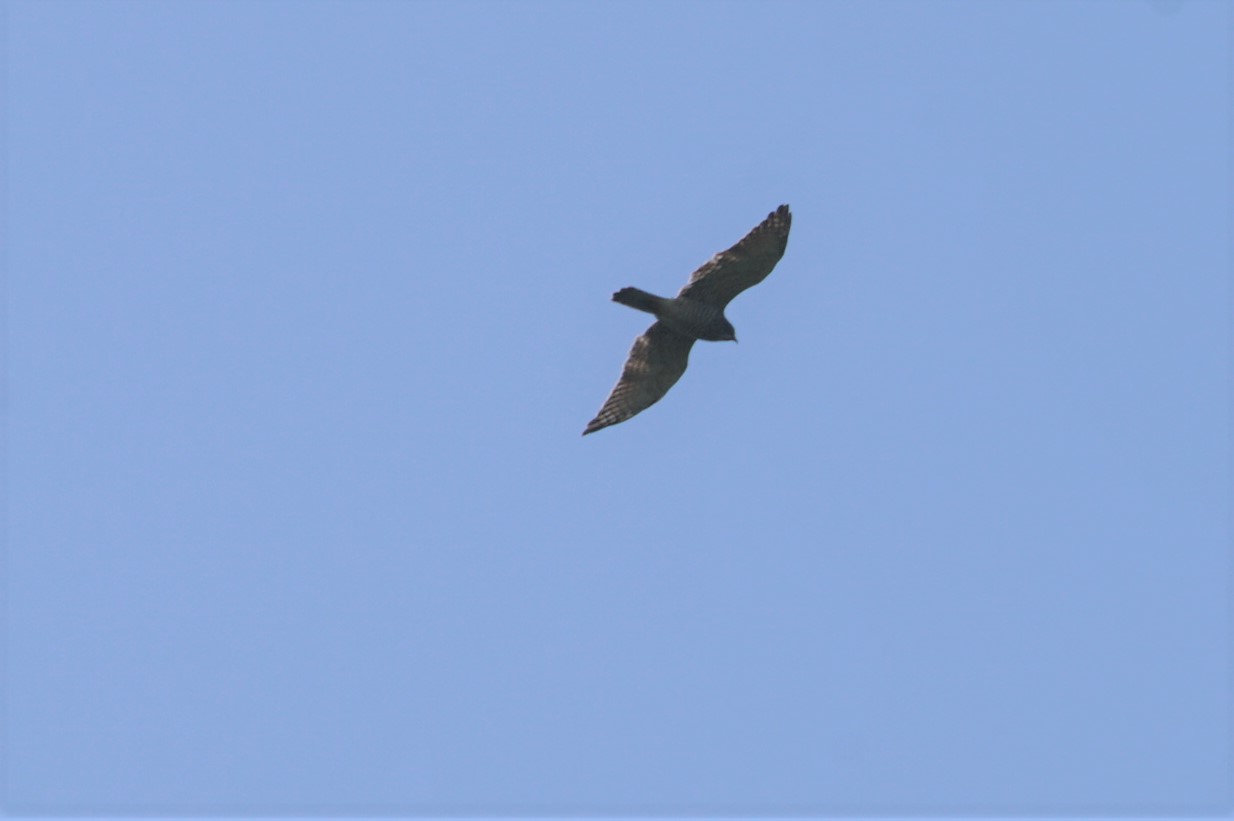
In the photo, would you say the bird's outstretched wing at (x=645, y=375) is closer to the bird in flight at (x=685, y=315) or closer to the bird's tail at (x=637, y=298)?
the bird in flight at (x=685, y=315)

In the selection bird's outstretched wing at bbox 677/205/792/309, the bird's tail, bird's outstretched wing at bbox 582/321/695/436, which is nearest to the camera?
bird's outstretched wing at bbox 677/205/792/309

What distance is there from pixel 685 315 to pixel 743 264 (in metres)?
1.14

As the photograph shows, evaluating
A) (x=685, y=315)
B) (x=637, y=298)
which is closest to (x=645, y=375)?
(x=685, y=315)

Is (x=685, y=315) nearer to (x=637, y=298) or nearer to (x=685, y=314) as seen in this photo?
(x=685, y=314)

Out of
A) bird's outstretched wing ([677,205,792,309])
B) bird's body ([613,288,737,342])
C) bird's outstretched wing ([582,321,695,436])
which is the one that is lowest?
bird's outstretched wing ([582,321,695,436])

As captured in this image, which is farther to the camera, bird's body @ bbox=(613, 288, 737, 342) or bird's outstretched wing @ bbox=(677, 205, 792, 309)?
bird's body @ bbox=(613, 288, 737, 342)

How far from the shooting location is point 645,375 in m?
25.8

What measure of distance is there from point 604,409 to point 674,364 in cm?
125

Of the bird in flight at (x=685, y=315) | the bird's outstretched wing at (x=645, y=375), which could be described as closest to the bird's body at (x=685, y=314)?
the bird in flight at (x=685, y=315)

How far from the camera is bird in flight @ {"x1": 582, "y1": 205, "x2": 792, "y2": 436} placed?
24531mm

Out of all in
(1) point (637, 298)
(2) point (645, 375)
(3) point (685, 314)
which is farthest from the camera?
(2) point (645, 375)

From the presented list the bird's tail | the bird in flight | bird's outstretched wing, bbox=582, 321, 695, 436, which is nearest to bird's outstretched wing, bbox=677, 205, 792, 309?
the bird in flight

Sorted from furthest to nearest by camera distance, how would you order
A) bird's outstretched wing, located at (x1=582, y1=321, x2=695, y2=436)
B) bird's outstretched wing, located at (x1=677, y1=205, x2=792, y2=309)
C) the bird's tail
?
bird's outstretched wing, located at (x1=582, y1=321, x2=695, y2=436)
the bird's tail
bird's outstretched wing, located at (x1=677, y1=205, x2=792, y2=309)

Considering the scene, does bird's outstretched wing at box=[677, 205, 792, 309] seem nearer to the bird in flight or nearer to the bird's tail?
the bird in flight
